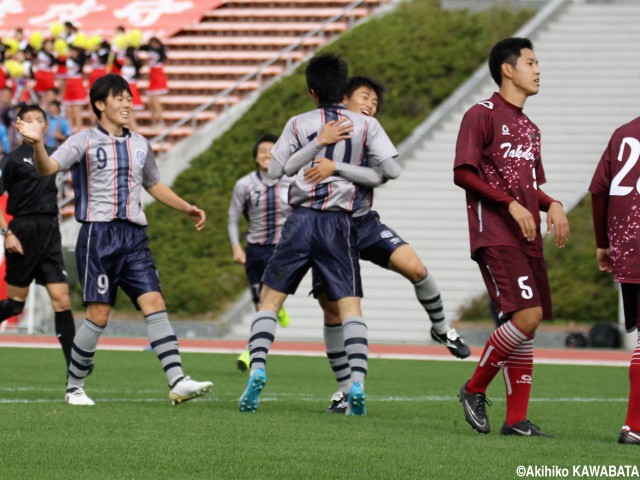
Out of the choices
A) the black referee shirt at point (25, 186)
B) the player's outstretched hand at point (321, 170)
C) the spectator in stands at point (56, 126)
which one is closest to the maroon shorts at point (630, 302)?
the player's outstretched hand at point (321, 170)

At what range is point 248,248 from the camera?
47.7ft

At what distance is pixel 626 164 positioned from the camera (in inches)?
330

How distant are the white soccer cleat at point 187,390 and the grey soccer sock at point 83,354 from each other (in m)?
0.67

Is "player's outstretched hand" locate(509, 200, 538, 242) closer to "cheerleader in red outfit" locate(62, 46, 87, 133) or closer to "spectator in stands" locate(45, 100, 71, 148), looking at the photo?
"spectator in stands" locate(45, 100, 71, 148)

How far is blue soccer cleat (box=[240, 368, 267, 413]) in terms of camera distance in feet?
30.4

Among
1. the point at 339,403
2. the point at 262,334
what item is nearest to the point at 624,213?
the point at 262,334

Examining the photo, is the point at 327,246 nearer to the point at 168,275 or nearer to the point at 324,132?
the point at 324,132

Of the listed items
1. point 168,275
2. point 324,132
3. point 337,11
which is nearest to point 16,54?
point 337,11

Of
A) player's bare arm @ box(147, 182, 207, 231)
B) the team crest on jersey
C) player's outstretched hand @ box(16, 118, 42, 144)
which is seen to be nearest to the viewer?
player's outstretched hand @ box(16, 118, 42, 144)

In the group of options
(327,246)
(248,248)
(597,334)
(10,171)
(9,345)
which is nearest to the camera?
(327,246)

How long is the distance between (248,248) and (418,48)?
54.7 ft

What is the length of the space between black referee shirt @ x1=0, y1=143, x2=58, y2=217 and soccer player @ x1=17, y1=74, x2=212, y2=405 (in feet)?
7.74

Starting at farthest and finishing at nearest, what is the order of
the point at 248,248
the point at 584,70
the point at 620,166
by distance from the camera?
the point at 584,70 < the point at 248,248 < the point at 620,166

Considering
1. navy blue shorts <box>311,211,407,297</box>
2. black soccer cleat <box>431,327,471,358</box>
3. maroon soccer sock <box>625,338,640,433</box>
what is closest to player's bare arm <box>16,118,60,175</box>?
navy blue shorts <box>311,211,407,297</box>
